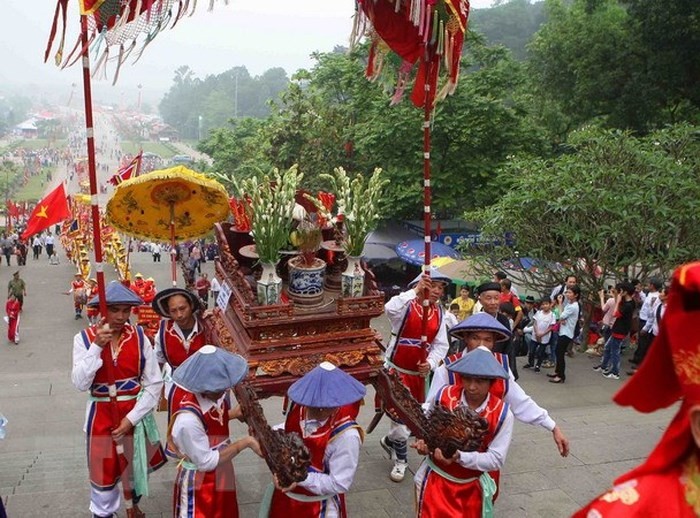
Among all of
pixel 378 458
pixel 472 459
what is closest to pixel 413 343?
pixel 378 458

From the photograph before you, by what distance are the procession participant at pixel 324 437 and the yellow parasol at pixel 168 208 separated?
3.07 meters

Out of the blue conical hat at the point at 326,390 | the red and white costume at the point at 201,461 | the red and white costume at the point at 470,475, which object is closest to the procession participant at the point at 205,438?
the red and white costume at the point at 201,461

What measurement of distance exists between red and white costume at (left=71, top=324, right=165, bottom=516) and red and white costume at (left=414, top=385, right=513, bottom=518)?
211 centimetres

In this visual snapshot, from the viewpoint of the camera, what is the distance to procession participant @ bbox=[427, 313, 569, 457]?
4.26m

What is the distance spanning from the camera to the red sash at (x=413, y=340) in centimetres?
611

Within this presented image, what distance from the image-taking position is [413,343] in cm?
616

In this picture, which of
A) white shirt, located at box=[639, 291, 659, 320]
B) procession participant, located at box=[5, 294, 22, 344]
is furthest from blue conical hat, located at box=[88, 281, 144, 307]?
procession participant, located at box=[5, 294, 22, 344]

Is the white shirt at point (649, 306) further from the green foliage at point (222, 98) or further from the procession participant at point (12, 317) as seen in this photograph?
the green foliage at point (222, 98)

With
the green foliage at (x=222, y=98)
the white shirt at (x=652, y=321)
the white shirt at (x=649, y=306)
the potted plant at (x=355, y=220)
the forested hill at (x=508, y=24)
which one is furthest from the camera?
the green foliage at (x=222, y=98)

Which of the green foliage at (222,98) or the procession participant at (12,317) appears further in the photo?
the green foliage at (222,98)

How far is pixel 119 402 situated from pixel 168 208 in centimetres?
269

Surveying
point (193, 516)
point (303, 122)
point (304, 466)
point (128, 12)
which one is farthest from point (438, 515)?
point (303, 122)

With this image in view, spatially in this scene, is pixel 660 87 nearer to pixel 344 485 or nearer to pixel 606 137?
pixel 606 137

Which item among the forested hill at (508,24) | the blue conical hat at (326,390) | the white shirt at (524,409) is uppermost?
the forested hill at (508,24)
